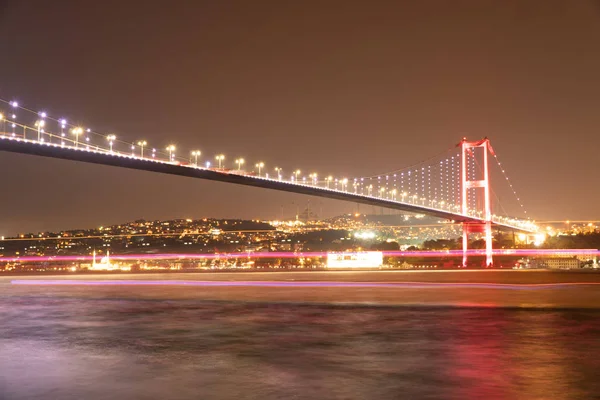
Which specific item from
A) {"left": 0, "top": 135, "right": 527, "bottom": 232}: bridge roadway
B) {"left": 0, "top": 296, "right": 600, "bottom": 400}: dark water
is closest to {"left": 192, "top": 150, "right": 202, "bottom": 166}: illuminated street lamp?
{"left": 0, "top": 135, "right": 527, "bottom": 232}: bridge roadway

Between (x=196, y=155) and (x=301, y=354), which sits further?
(x=196, y=155)

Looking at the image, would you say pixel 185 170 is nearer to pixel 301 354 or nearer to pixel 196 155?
pixel 196 155

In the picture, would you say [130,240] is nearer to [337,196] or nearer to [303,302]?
[337,196]

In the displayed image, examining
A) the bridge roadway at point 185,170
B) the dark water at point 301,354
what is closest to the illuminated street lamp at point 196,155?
the bridge roadway at point 185,170

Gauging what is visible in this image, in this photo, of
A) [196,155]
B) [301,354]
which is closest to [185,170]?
[196,155]

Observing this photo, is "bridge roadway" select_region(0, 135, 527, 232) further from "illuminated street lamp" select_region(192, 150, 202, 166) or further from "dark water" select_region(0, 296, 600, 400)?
"dark water" select_region(0, 296, 600, 400)
